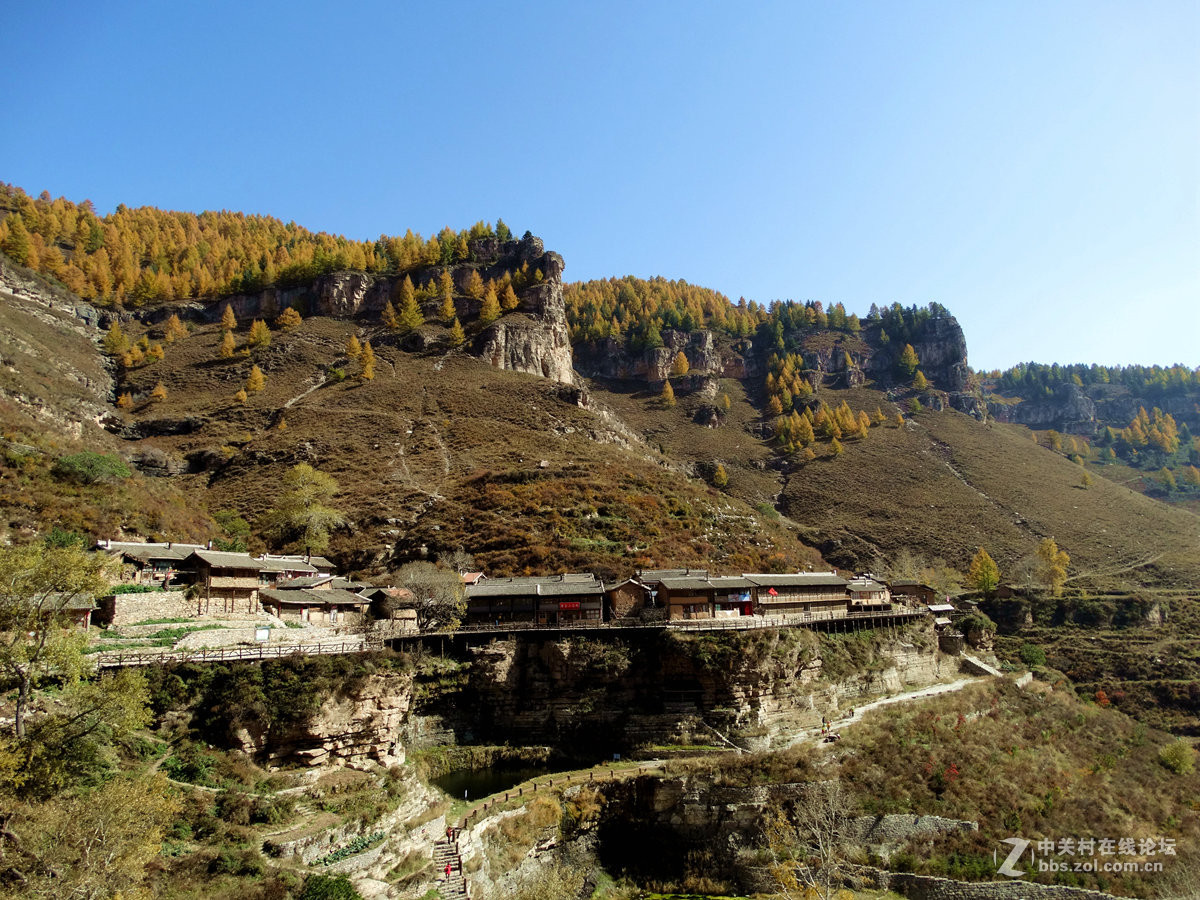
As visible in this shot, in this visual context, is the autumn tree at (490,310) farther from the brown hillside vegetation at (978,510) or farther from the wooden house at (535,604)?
the wooden house at (535,604)

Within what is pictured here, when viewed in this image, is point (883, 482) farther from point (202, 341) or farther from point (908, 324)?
point (202, 341)

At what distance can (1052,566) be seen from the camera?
86.2 metres

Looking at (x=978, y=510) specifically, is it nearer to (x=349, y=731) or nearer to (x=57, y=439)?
(x=349, y=731)

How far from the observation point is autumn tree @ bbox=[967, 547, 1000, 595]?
82.6 m

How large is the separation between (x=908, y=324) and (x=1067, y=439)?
50.3 m

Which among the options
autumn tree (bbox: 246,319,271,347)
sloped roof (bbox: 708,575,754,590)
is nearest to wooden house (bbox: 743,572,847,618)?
sloped roof (bbox: 708,575,754,590)

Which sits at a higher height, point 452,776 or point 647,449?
point 647,449

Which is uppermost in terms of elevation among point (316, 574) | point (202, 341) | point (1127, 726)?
point (202, 341)

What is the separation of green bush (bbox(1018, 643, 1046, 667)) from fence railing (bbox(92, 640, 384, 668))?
60478 mm

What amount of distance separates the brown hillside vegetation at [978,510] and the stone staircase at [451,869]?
257ft

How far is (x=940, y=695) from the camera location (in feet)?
155

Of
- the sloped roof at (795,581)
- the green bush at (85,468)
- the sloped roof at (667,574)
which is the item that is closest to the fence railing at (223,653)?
the sloped roof at (667,574)

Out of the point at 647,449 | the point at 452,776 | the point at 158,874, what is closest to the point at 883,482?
the point at 647,449

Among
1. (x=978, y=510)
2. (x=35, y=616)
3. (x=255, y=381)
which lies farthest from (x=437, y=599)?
(x=978, y=510)
